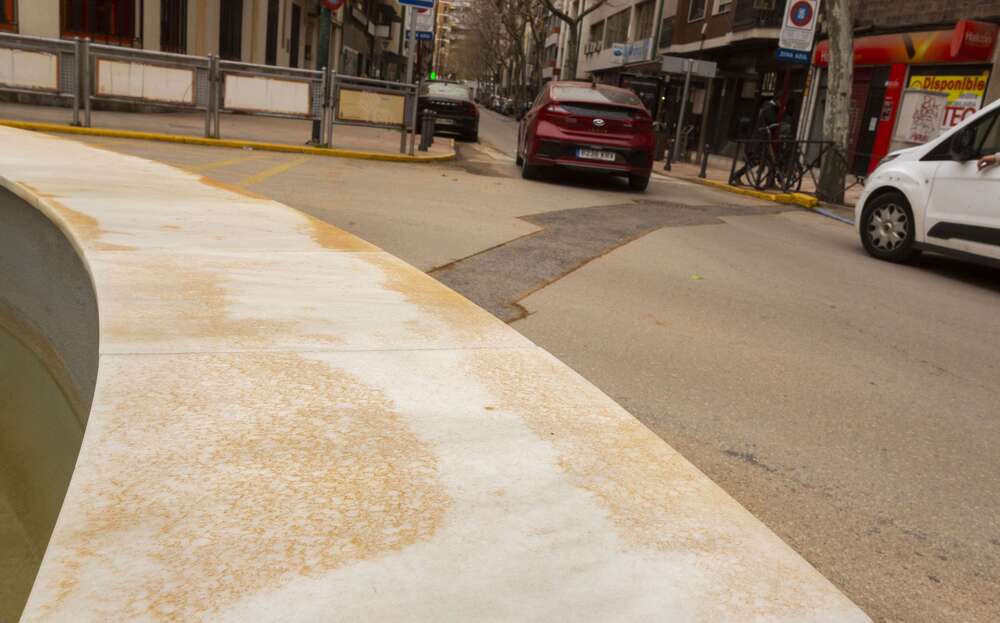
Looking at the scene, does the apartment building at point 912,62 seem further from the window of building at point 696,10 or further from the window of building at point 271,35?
the window of building at point 271,35

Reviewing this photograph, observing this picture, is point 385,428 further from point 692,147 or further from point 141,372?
point 692,147

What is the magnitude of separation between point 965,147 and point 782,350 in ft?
14.2

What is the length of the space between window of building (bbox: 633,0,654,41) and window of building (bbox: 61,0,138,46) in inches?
1048

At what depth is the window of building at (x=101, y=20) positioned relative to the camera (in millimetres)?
20344

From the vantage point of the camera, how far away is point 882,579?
7.63 ft

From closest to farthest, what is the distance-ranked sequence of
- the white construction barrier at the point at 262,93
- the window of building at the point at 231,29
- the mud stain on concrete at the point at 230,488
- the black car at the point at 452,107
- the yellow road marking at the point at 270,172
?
the mud stain on concrete at the point at 230,488 → the yellow road marking at the point at 270,172 → the white construction barrier at the point at 262,93 → the black car at the point at 452,107 → the window of building at the point at 231,29

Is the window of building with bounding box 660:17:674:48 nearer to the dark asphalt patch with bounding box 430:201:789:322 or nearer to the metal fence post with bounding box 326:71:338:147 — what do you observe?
the metal fence post with bounding box 326:71:338:147

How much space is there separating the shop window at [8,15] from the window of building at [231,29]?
642 centimetres

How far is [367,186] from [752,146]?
8899 millimetres

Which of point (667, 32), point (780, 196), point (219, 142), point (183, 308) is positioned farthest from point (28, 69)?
point (667, 32)

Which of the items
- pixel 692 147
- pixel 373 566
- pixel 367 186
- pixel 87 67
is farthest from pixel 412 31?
pixel 373 566

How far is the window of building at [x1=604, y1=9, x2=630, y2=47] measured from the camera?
47469mm

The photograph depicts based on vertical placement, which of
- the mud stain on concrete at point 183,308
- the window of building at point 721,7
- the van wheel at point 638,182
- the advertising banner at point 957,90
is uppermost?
the window of building at point 721,7

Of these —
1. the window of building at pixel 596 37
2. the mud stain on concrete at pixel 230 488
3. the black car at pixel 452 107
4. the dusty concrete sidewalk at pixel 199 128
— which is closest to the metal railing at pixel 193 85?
the dusty concrete sidewalk at pixel 199 128
